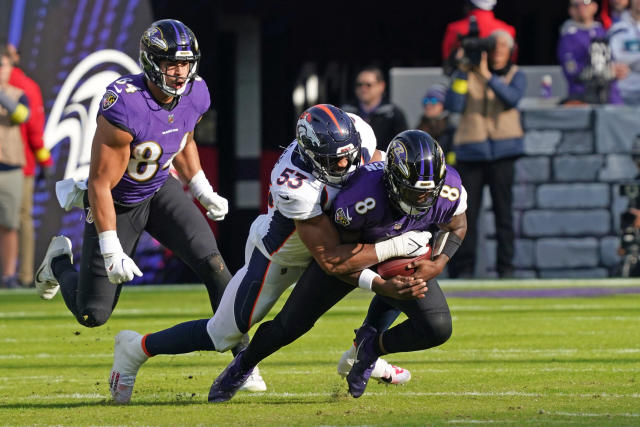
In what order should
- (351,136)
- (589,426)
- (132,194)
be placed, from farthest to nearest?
(132,194)
(351,136)
(589,426)

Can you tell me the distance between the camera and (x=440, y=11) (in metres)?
15.4

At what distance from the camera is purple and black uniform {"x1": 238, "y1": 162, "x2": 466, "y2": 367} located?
538 centimetres

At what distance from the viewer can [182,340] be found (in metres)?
5.75

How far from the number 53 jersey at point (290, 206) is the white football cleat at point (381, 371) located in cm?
49

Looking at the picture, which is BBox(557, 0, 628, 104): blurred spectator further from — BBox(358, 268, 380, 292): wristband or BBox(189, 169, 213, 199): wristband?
BBox(358, 268, 380, 292): wristband

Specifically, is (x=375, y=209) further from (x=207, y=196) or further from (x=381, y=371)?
(x=207, y=196)

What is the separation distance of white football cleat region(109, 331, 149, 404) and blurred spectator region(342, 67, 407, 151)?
192 inches

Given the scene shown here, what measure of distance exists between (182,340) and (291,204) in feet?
2.66

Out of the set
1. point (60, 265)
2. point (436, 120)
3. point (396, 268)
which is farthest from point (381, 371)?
point (436, 120)

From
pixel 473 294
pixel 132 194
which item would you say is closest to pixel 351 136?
pixel 132 194

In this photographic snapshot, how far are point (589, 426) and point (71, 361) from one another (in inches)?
128

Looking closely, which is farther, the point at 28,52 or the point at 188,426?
the point at 28,52

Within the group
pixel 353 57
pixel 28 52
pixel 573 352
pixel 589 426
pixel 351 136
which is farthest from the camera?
pixel 353 57

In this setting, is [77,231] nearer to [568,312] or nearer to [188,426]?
[568,312]
